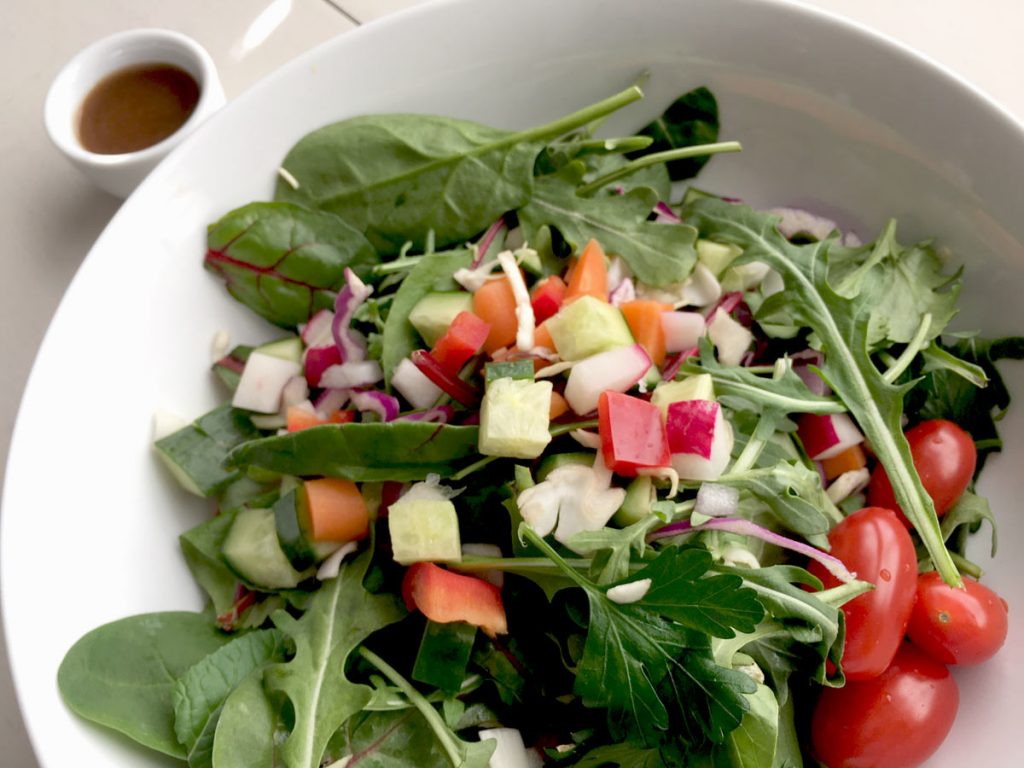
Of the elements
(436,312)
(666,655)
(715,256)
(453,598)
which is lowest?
(666,655)

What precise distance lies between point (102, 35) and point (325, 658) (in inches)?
55.2

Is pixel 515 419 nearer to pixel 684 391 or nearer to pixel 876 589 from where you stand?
pixel 684 391

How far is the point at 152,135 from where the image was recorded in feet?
5.44

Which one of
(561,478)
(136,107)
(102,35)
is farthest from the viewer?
(102,35)

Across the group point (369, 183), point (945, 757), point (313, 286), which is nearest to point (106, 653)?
point (313, 286)

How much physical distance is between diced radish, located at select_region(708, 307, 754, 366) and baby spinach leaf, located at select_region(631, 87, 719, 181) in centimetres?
33

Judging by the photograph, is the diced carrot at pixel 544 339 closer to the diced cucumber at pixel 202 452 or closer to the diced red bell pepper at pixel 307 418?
the diced red bell pepper at pixel 307 418

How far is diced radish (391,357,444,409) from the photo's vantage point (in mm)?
1296

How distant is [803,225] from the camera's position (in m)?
1.52

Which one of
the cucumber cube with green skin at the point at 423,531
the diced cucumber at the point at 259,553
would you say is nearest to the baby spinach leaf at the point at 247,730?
the diced cucumber at the point at 259,553

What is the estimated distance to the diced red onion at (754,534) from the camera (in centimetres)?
117

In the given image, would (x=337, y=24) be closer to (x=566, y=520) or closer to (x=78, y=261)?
(x=78, y=261)

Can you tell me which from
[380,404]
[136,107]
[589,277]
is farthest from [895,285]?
[136,107]

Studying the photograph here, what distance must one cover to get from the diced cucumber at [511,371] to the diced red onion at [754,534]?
277mm
